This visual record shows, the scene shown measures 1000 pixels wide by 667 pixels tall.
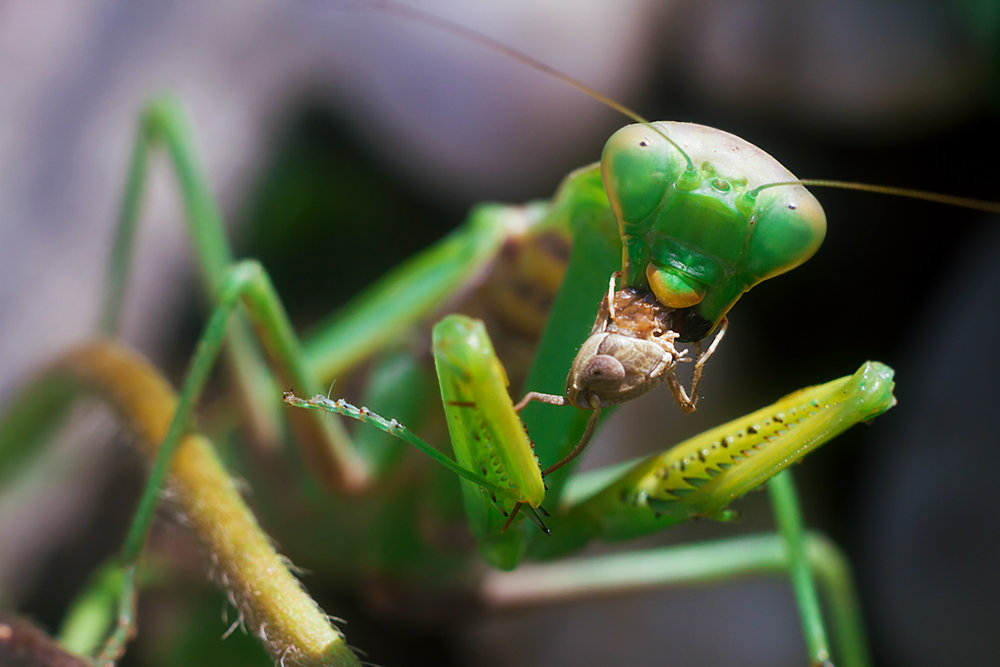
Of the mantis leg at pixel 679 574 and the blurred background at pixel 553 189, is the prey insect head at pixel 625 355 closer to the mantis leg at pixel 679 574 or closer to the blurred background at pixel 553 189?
the mantis leg at pixel 679 574

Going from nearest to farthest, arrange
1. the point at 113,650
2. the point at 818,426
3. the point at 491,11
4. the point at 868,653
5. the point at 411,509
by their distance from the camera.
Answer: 1. the point at 818,426
2. the point at 113,650
3. the point at 411,509
4. the point at 868,653
5. the point at 491,11

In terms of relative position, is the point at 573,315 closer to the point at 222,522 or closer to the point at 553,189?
the point at 222,522

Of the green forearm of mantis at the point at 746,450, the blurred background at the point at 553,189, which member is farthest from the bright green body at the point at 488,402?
Result: the blurred background at the point at 553,189

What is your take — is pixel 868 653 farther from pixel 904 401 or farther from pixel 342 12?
pixel 342 12

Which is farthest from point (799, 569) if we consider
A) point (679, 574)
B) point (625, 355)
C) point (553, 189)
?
point (553, 189)

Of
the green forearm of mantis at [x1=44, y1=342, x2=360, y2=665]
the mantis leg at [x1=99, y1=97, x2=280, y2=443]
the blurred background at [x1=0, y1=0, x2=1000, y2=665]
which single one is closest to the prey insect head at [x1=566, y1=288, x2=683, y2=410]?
the green forearm of mantis at [x1=44, y1=342, x2=360, y2=665]

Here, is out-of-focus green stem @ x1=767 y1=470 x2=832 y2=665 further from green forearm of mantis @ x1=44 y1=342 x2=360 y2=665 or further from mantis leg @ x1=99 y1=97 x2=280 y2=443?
mantis leg @ x1=99 y1=97 x2=280 y2=443

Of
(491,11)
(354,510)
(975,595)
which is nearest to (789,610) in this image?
(975,595)
